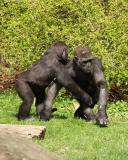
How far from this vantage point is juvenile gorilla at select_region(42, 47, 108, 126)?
9906 mm

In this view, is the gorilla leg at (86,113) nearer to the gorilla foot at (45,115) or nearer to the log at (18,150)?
the gorilla foot at (45,115)

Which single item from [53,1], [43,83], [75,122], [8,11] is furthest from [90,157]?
[8,11]

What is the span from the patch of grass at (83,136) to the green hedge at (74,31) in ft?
5.08

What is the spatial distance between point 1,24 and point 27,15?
4.10 feet

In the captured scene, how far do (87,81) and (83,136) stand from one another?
1.86 meters

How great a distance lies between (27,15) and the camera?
47.3ft

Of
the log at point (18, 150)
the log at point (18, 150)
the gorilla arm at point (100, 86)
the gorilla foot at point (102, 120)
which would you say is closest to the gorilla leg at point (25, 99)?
the gorilla arm at point (100, 86)

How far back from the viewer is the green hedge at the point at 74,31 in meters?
13.2

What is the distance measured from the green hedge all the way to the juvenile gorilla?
9.23ft

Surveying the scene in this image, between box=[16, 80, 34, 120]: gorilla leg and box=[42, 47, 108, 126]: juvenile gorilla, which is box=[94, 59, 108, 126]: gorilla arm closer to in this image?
box=[42, 47, 108, 126]: juvenile gorilla

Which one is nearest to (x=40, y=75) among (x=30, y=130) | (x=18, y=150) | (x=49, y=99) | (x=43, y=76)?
(x=43, y=76)

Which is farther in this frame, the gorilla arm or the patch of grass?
the gorilla arm

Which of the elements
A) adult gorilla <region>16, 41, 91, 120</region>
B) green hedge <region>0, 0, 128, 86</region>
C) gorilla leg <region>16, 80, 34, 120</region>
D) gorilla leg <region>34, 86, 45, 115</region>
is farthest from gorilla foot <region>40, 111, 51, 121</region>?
green hedge <region>0, 0, 128, 86</region>

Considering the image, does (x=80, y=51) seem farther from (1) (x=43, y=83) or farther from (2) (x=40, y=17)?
(2) (x=40, y=17)
